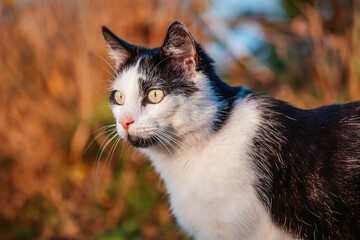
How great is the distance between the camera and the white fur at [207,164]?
144 centimetres

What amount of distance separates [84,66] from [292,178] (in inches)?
93.2

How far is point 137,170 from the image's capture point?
3.23 m

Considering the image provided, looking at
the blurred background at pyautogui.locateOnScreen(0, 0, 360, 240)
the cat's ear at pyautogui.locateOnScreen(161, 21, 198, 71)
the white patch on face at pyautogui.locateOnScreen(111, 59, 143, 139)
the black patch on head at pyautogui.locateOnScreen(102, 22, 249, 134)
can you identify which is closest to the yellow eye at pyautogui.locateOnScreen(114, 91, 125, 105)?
the white patch on face at pyautogui.locateOnScreen(111, 59, 143, 139)

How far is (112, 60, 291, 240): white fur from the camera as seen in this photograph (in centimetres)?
144

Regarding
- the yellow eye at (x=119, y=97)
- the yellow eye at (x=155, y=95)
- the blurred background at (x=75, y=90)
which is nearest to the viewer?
the yellow eye at (x=155, y=95)

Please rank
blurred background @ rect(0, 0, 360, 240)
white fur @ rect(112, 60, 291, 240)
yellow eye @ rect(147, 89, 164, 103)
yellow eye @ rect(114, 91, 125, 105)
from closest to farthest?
1. white fur @ rect(112, 60, 291, 240)
2. yellow eye @ rect(147, 89, 164, 103)
3. yellow eye @ rect(114, 91, 125, 105)
4. blurred background @ rect(0, 0, 360, 240)

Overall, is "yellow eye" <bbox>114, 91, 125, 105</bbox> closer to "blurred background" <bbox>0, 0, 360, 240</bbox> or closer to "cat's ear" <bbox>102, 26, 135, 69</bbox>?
"cat's ear" <bbox>102, 26, 135, 69</bbox>

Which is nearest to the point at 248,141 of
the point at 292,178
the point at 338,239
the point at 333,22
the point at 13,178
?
the point at 292,178

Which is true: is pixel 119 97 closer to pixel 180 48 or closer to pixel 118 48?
pixel 118 48

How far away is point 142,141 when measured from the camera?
1.52 m

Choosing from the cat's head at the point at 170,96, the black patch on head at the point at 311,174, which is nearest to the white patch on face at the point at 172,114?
the cat's head at the point at 170,96

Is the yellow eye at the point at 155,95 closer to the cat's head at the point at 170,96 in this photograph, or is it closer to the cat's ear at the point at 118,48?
the cat's head at the point at 170,96

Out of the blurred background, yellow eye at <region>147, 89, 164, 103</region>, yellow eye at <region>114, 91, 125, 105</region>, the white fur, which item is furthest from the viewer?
the blurred background

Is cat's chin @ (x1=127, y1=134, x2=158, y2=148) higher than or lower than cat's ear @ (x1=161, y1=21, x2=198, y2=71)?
lower
